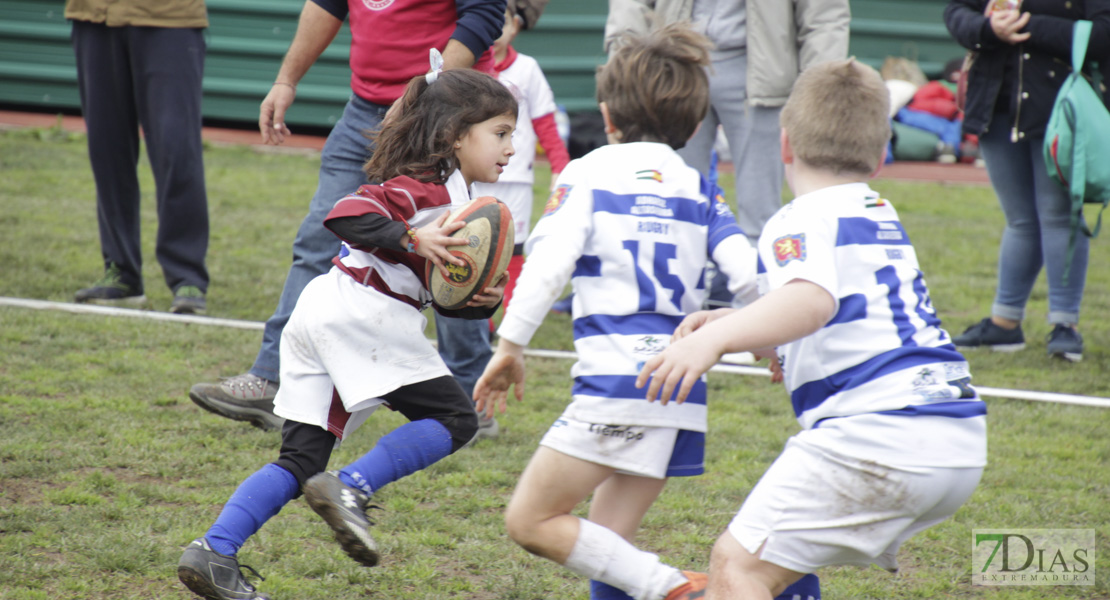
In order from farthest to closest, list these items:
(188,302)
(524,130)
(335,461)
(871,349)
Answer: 1. (524,130)
2. (188,302)
3. (335,461)
4. (871,349)

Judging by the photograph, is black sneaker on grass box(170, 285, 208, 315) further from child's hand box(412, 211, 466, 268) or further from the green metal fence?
the green metal fence

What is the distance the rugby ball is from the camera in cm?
245

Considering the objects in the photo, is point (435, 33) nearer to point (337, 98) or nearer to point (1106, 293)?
point (1106, 293)

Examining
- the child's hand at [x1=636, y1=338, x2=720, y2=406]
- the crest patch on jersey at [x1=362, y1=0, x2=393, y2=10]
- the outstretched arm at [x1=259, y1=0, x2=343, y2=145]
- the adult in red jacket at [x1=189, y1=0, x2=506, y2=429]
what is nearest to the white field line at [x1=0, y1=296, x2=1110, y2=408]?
the adult in red jacket at [x1=189, y1=0, x2=506, y2=429]

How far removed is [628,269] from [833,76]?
603 millimetres

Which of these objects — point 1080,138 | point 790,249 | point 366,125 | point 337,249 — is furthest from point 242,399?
point 1080,138

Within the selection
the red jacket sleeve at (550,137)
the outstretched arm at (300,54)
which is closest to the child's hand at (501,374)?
the outstretched arm at (300,54)

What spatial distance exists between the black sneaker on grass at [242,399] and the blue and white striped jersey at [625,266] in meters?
1.55

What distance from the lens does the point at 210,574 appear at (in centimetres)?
232

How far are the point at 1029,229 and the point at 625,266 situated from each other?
12.0 ft

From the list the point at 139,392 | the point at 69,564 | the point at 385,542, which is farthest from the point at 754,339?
the point at 139,392

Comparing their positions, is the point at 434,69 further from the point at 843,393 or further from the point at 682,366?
the point at 843,393

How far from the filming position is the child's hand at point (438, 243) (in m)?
2.41

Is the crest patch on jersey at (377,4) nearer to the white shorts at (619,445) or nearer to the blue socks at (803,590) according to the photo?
the white shorts at (619,445)
